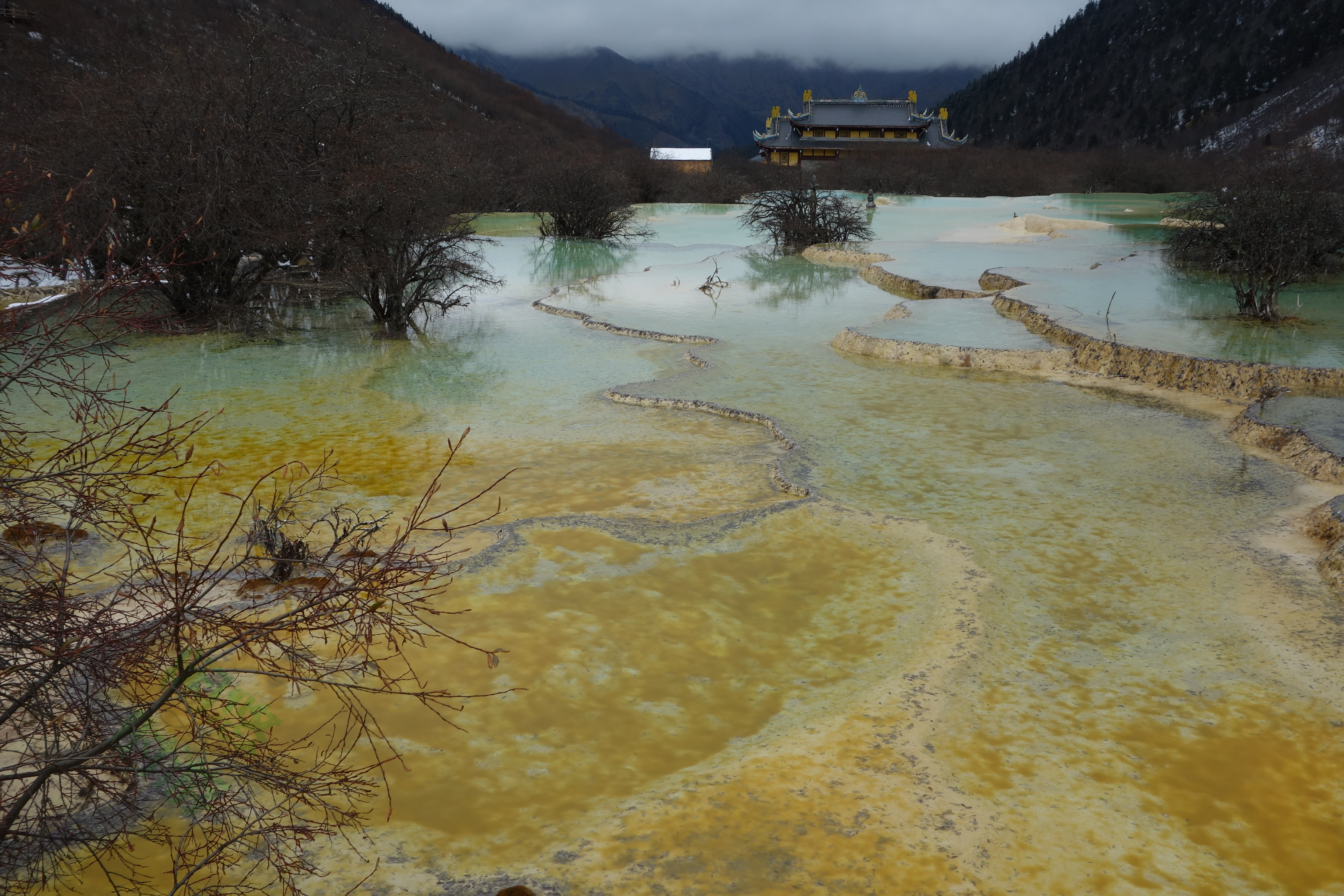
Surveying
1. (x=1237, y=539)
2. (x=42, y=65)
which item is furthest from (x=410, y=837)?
(x=42, y=65)

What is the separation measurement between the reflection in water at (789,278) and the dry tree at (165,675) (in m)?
9.94

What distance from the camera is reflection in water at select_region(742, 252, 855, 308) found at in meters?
14.1

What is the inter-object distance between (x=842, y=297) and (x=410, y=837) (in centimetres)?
1196

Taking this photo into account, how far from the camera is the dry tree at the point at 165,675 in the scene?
6.66ft

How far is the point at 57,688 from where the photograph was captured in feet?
7.03

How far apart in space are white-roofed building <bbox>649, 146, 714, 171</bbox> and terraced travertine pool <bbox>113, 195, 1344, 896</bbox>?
3346cm

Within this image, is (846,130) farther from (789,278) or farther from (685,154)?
(789,278)

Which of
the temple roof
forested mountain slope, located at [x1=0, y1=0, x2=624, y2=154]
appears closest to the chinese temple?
the temple roof

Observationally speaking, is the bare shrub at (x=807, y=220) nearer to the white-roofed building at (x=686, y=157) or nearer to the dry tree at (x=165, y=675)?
the dry tree at (x=165, y=675)

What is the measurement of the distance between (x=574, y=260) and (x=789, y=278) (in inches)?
209

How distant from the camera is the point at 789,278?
1642 centimetres

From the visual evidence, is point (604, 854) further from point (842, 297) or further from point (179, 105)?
point (842, 297)

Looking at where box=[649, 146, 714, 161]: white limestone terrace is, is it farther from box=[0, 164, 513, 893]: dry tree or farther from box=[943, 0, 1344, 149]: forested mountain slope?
box=[0, 164, 513, 893]: dry tree

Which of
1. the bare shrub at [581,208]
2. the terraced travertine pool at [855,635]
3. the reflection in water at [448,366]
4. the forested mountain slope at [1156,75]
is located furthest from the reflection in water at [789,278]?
the forested mountain slope at [1156,75]
